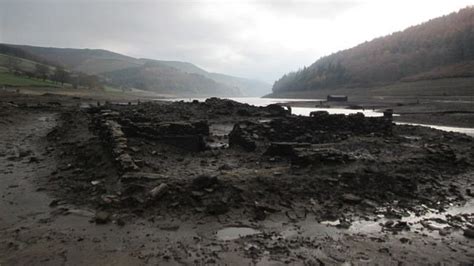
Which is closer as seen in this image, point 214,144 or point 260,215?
point 260,215

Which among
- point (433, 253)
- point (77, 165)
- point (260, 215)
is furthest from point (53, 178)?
point (433, 253)

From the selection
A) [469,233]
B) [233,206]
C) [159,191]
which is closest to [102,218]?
[159,191]

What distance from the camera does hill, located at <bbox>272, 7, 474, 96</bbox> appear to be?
332 ft

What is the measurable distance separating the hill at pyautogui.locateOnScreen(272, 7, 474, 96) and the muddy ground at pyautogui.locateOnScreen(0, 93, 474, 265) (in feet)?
260

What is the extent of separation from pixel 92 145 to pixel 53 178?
3716mm

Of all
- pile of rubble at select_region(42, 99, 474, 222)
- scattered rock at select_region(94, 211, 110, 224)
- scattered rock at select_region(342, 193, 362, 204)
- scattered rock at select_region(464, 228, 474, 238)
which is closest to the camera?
scattered rock at select_region(464, 228, 474, 238)

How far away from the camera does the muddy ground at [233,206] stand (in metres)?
6.29

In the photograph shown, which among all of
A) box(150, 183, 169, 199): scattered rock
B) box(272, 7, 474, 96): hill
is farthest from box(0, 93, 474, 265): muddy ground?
box(272, 7, 474, 96): hill

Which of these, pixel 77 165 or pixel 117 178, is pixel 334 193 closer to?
pixel 117 178

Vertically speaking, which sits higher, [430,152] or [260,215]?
[430,152]

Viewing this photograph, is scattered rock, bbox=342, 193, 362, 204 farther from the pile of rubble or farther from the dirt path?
the dirt path

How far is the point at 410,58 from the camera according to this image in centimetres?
11675

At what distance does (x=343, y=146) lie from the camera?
14469 millimetres

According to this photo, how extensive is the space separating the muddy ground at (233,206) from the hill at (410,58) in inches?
3122
